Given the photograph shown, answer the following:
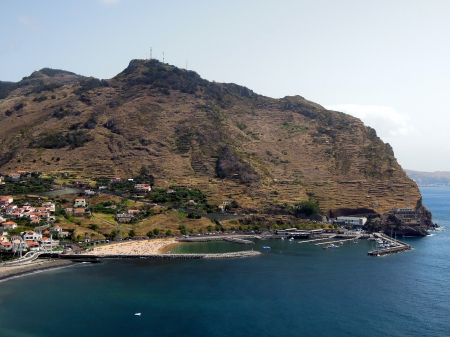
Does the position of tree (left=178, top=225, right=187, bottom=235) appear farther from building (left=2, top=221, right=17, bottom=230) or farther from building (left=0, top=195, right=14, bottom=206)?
building (left=0, top=195, right=14, bottom=206)

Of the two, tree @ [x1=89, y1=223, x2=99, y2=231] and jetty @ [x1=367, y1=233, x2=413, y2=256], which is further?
tree @ [x1=89, y1=223, x2=99, y2=231]

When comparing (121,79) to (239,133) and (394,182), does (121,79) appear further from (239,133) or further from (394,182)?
(394,182)

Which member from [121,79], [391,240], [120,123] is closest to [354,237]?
[391,240]

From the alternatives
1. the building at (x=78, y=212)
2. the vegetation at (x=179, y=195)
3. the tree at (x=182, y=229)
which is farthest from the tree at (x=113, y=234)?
the vegetation at (x=179, y=195)

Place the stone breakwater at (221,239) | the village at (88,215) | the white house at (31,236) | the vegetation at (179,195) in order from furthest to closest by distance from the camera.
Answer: the vegetation at (179,195) < the stone breakwater at (221,239) < the village at (88,215) < the white house at (31,236)

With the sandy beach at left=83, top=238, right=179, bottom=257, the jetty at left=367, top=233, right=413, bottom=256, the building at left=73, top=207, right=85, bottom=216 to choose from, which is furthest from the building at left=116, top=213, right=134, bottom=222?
the jetty at left=367, top=233, right=413, bottom=256

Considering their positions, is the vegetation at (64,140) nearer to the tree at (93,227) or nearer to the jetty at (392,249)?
the tree at (93,227)

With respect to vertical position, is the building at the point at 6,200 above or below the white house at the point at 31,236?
above
